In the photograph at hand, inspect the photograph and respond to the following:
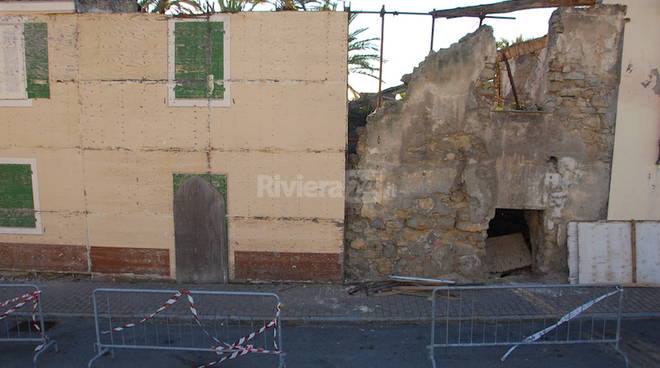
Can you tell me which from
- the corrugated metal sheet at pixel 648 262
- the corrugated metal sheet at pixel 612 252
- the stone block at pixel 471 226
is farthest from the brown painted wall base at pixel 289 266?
the corrugated metal sheet at pixel 648 262

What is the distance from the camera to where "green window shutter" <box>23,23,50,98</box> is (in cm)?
806

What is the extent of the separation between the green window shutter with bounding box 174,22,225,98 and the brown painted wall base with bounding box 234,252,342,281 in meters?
3.10

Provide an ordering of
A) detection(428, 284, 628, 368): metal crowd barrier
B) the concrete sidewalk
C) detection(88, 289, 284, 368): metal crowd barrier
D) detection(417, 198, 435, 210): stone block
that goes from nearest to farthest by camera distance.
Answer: detection(88, 289, 284, 368): metal crowd barrier
detection(428, 284, 628, 368): metal crowd barrier
the concrete sidewalk
detection(417, 198, 435, 210): stone block

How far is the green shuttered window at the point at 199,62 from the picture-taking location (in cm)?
786

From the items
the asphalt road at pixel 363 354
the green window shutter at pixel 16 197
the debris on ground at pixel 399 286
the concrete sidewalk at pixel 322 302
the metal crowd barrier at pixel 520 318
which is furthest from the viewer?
the green window shutter at pixel 16 197

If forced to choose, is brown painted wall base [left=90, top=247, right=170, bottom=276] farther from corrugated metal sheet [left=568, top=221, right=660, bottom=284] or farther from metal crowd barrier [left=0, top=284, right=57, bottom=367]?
corrugated metal sheet [left=568, top=221, right=660, bottom=284]

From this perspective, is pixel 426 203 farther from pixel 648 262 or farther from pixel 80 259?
pixel 80 259

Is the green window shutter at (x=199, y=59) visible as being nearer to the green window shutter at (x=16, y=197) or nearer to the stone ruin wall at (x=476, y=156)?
the stone ruin wall at (x=476, y=156)

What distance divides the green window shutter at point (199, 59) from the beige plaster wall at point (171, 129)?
10.1 inches

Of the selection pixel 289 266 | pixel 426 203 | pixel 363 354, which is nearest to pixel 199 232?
pixel 289 266

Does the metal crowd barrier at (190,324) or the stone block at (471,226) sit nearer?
the metal crowd barrier at (190,324)

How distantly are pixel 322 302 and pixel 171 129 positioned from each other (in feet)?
13.8

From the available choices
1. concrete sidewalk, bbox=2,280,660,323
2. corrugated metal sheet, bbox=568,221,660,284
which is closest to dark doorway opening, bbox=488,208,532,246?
corrugated metal sheet, bbox=568,221,660,284

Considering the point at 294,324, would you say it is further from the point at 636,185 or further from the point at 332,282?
the point at 636,185
